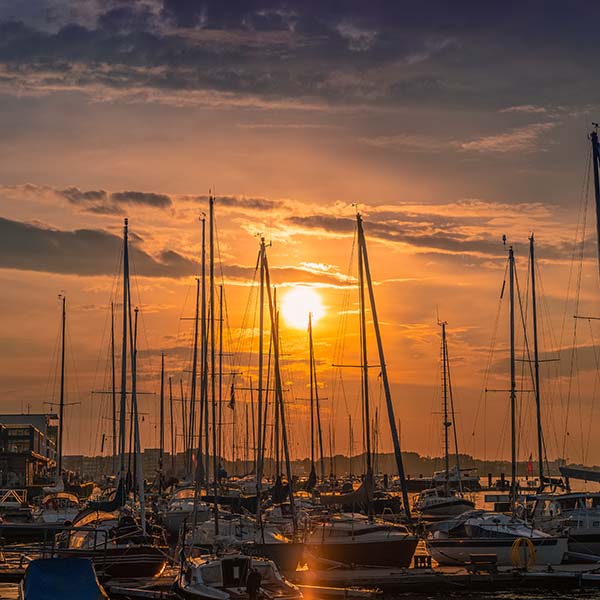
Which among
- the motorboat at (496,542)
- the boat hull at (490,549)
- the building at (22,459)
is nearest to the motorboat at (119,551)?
the boat hull at (490,549)

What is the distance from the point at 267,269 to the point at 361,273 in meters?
5.07

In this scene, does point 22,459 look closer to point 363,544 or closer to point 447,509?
point 447,509

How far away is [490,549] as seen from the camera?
49.4 meters

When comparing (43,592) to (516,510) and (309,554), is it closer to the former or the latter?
(309,554)

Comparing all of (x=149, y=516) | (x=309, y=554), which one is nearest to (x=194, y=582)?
(x=309, y=554)

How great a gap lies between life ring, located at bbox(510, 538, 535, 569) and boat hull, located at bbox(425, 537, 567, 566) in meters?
0.92

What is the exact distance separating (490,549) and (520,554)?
7.18ft

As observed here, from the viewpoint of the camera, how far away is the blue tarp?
3347 centimetres

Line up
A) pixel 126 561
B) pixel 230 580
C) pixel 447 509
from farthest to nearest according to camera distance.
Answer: pixel 447 509 < pixel 126 561 < pixel 230 580

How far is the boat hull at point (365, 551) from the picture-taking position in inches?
1843

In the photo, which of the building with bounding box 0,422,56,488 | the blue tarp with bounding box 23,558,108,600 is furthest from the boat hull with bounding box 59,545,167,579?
the building with bounding box 0,422,56,488

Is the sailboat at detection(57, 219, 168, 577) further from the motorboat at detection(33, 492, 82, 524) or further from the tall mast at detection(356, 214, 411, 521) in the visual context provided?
the motorboat at detection(33, 492, 82, 524)

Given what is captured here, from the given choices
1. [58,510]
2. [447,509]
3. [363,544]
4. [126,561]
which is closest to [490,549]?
[363,544]

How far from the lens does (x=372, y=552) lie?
154ft
